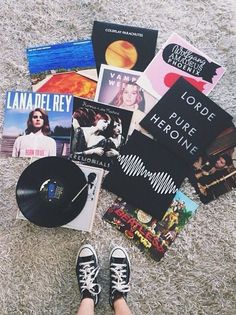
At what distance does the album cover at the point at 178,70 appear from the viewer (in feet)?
4.00

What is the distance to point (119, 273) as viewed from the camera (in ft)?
3.72

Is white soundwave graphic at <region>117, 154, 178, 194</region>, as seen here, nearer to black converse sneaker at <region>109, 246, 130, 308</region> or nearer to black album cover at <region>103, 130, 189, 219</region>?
black album cover at <region>103, 130, 189, 219</region>

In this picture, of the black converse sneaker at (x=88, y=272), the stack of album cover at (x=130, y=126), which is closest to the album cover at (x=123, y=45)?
the stack of album cover at (x=130, y=126)

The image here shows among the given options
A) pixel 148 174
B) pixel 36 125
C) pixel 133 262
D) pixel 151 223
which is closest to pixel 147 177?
pixel 148 174

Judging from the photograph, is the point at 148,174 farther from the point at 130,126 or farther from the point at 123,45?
the point at 123,45

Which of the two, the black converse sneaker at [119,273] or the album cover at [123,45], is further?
the album cover at [123,45]

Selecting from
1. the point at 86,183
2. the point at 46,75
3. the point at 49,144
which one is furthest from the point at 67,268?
the point at 46,75

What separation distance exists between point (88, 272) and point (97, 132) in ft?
1.23

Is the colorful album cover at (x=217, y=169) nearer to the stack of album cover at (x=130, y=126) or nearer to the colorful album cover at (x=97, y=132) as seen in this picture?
the stack of album cover at (x=130, y=126)

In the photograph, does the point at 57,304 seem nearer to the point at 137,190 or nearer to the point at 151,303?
the point at 151,303

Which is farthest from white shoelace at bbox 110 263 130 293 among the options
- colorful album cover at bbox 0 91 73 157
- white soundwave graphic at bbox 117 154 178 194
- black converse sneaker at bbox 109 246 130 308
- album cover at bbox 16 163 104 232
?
colorful album cover at bbox 0 91 73 157

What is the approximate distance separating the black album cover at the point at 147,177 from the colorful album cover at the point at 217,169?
0.14ft

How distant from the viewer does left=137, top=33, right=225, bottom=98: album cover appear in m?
1.22

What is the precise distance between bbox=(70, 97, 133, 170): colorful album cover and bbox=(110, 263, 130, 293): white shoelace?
0.86ft
